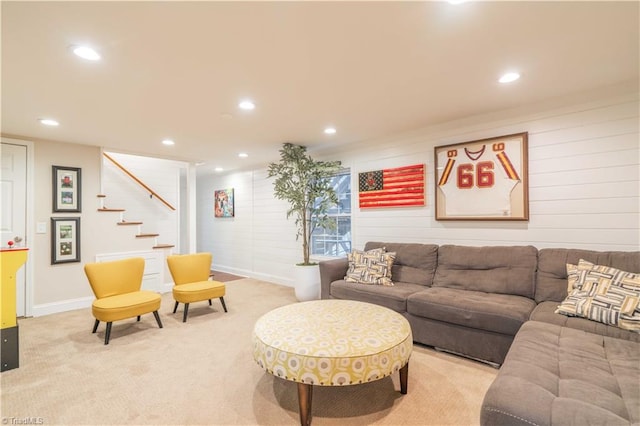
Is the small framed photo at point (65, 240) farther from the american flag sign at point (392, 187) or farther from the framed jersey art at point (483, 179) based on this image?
the framed jersey art at point (483, 179)

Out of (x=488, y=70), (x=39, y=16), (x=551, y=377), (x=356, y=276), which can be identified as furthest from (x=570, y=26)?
(x=39, y=16)

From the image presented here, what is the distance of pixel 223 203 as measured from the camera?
7.12m

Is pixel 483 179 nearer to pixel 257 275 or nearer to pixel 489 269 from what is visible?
pixel 489 269

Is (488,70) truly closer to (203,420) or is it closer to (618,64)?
(618,64)

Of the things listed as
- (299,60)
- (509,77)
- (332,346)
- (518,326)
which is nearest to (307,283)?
(332,346)

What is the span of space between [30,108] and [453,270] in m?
4.60

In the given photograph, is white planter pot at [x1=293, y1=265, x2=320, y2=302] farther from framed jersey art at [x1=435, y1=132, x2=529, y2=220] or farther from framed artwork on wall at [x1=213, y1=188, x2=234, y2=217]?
framed artwork on wall at [x1=213, y1=188, x2=234, y2=217]

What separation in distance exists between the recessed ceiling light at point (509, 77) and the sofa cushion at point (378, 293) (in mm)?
2072

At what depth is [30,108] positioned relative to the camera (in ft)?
9.78

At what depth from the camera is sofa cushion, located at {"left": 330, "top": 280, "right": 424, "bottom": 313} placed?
3.02 meters

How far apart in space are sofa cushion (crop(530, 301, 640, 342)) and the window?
2752mm

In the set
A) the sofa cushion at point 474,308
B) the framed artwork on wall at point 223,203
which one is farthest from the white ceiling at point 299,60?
the framed artwork on wall at point 223,203

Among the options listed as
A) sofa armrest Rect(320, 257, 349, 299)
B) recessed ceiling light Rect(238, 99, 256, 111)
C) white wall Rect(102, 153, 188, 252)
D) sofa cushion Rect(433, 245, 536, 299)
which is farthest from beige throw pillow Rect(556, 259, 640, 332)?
white wall Rect(102, 153, 188, 252)

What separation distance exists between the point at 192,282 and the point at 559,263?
4.11m
